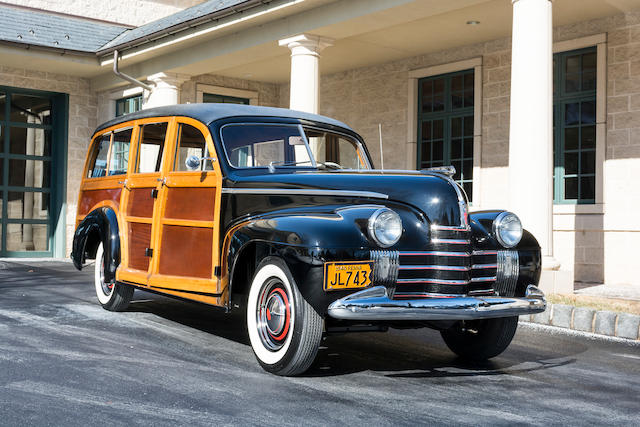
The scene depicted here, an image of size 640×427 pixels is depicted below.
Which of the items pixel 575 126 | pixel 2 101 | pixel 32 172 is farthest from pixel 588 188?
pixel 2 101

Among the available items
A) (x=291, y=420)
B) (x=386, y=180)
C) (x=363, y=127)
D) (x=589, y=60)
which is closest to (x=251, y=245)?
(x=386, y=180)

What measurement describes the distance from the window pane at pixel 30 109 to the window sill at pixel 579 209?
1249cm

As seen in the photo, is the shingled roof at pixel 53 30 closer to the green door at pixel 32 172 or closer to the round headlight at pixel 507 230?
the green door at pixel 32 172

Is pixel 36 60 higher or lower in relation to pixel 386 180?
higher

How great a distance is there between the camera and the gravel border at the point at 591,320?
22.2ft

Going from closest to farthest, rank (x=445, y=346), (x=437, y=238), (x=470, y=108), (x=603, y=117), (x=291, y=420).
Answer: (x=291, y=420)
(x=437, y=238)
(x=445, y=346)
(x=603, y=117)
(x=470, y=108)

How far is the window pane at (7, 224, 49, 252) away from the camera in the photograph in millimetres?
17750

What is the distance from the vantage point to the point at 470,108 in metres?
13.6

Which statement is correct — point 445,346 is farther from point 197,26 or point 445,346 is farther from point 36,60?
point 36,60

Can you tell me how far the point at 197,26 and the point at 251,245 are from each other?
31.0 feet

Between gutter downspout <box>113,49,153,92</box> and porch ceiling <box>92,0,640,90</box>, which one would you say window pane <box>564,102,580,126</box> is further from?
gutter downspout <box>113,49,153,92</box>

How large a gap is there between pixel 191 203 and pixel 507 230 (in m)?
2.39

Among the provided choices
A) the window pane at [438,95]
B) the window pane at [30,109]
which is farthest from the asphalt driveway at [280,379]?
the window pane at [30,109]

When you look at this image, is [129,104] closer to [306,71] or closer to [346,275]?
[306,71]
